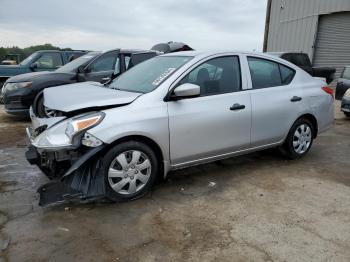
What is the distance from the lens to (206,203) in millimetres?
3600

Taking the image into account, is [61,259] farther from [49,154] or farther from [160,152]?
[160,152]

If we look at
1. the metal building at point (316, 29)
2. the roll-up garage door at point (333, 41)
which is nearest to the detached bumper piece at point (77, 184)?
Result: the metal building at point (316, 29)

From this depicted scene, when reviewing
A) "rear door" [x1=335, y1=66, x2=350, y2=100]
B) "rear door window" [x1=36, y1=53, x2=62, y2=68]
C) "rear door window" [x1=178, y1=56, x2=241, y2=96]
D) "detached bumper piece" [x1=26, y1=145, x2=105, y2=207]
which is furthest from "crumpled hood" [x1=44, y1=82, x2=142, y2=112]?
"rear door" [x1=335, y1=66, x2=350, y2=100]

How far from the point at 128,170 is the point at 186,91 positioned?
1.03m

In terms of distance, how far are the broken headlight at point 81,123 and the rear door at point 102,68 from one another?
4300 millimetres

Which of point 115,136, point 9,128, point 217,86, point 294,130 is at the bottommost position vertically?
point 9,128

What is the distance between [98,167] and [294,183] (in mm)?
2418

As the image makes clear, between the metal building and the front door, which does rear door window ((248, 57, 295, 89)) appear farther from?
the metal building

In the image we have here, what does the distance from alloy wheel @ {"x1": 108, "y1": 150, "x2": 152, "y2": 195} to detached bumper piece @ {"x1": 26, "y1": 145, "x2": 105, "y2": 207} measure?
0.15m

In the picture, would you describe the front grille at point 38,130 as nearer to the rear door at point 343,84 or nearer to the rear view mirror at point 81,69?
the rear view mirror at point 81,69

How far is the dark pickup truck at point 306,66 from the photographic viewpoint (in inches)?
440

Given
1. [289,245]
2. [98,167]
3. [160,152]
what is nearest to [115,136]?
Result: [98,167]

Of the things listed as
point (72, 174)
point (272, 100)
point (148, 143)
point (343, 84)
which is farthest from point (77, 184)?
point (343, 84)

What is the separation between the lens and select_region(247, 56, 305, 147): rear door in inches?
172
